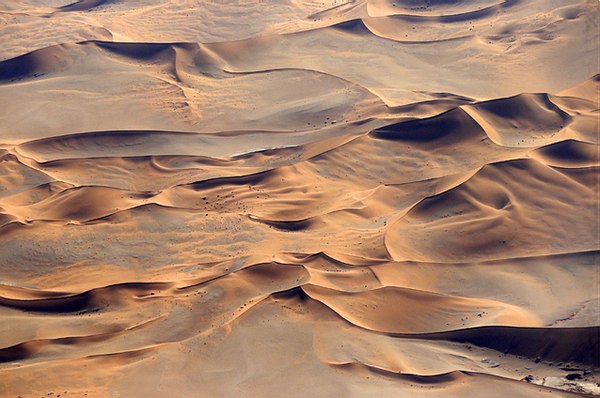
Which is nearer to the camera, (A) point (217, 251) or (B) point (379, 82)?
(A) point (217, 251)

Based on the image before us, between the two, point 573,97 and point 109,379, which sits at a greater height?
point 573,97

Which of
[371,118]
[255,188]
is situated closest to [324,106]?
[371,118]

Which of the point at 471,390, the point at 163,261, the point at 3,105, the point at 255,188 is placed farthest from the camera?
the point at 3,105

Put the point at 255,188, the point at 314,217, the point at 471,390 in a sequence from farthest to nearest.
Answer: the point at 255,188
the point at 314,217
the point at 471,390

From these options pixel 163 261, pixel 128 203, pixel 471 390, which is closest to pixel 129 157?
pixel 128 203

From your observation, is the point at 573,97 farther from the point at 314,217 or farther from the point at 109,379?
the point at 109,379

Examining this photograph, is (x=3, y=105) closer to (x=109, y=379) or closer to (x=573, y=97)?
(x=109, y=379)
